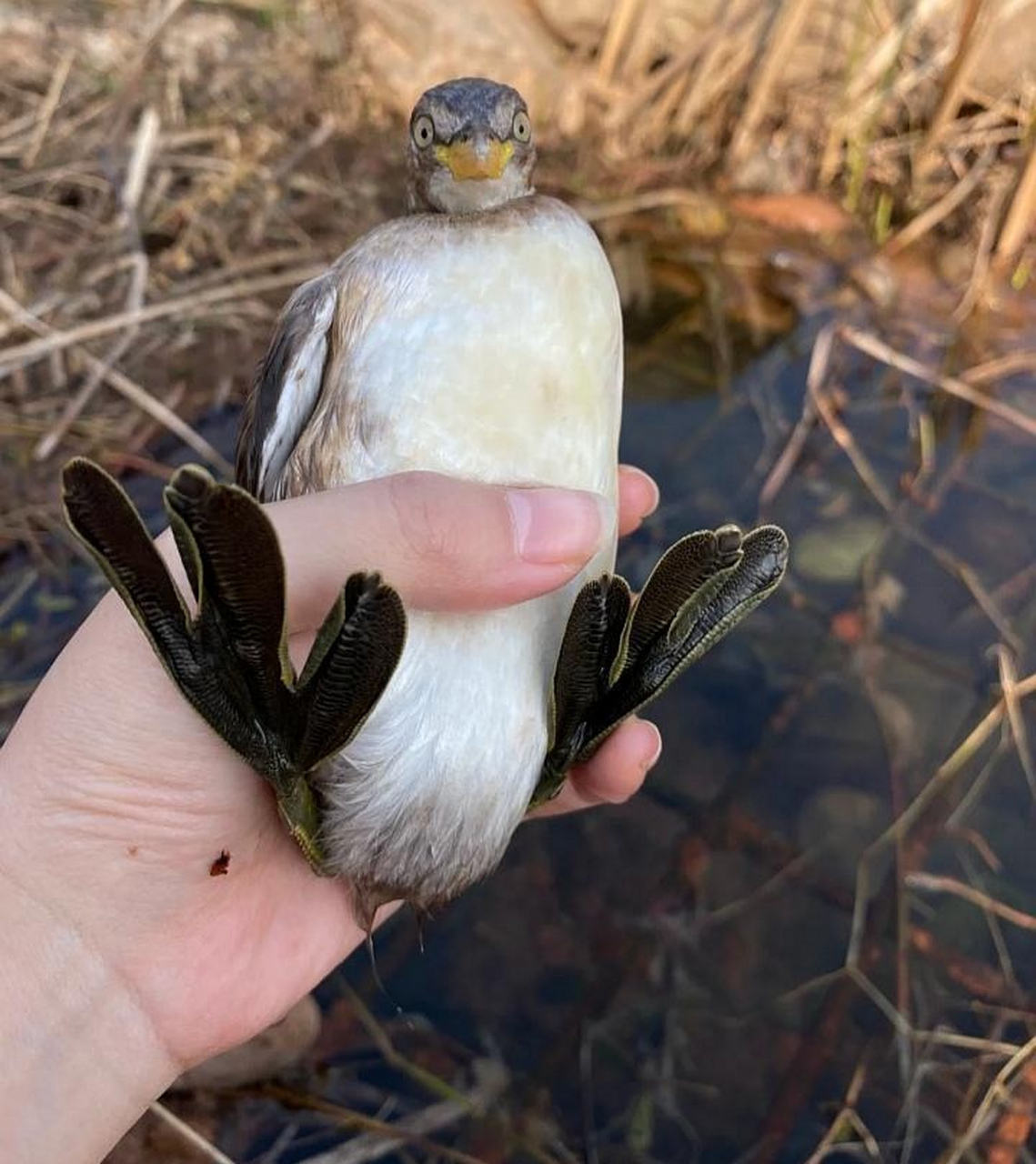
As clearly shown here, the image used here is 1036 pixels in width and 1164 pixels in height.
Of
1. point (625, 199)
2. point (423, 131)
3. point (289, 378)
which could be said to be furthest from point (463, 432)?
point (625, 199)

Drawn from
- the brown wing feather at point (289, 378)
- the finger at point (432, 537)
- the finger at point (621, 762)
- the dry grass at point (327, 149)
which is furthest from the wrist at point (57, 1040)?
the dry grass at point (327, 149)

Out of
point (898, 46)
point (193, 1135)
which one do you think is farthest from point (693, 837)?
point (898, 46)

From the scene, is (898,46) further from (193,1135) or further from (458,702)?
(193,1135)

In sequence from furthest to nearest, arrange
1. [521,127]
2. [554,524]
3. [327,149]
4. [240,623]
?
[327,149]
[521,127]
[554,524]
[240,623]

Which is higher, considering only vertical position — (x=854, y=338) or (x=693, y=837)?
(x=854, y=338)

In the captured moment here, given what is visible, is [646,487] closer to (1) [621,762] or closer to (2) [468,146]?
(1) [621,762]

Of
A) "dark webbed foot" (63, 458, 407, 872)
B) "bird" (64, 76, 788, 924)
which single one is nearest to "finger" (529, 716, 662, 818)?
"bird" (64, 76, 788, 924)
